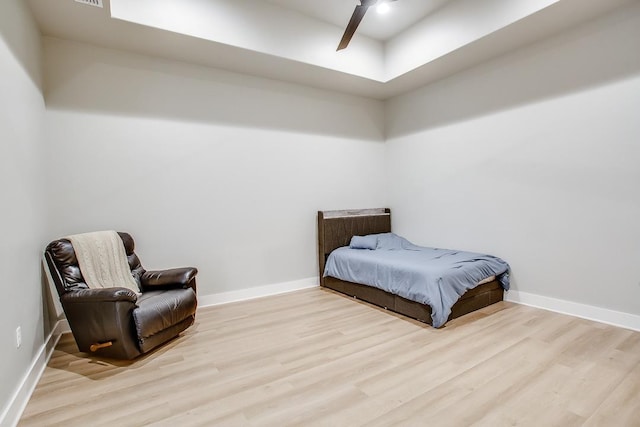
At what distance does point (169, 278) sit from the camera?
3.10 metres

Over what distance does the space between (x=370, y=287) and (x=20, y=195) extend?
3.29m

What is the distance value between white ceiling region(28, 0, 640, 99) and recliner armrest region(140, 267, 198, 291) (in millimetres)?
2322

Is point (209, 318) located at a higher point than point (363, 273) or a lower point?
lower

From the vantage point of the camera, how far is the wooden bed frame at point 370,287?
333cm

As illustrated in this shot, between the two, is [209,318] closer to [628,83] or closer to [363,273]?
[363,273]

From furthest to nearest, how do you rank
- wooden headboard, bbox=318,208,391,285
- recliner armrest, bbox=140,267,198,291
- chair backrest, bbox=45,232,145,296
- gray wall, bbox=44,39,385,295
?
wooden headboard, bbox=318,208,391,285
gray wall, bbox=44,39,385,295
recliner armrest, bbox=140,267,198,291
chair backrest, bbox=45,232,145,296

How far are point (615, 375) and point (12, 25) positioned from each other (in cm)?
481

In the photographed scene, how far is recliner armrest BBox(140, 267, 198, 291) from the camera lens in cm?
308

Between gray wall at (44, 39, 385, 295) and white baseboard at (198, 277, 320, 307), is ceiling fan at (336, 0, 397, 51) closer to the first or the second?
gray wall at (44, 39, 385, 295)

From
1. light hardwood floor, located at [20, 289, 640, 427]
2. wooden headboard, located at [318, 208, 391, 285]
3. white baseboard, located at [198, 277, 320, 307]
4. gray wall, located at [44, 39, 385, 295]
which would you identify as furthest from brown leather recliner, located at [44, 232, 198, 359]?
wooden headboard, located at [318, 208, 391, 285]

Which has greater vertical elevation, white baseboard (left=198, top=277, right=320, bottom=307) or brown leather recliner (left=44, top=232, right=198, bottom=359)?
brown leather recliner (left=44, top=232, right=198, bottom=359)

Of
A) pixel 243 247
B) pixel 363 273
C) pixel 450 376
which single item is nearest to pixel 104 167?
pixel 243 247

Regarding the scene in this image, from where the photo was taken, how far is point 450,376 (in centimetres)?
221

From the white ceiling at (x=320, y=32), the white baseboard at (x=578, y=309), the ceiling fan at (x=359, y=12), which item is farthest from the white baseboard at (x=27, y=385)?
the white baseboard at (x=578, y=309)
